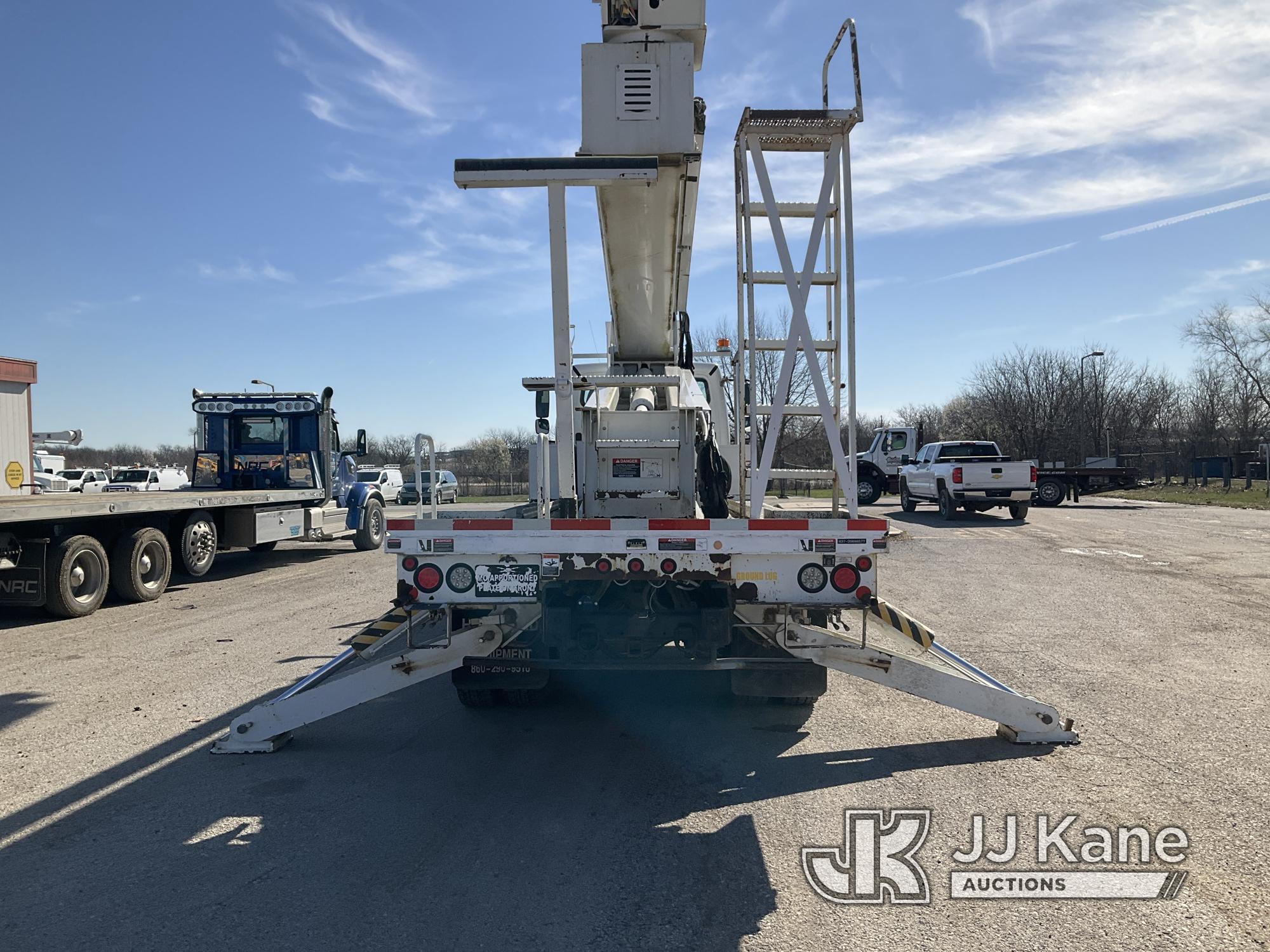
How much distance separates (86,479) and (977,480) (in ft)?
110

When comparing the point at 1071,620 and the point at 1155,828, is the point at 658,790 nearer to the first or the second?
the point at 1155,828

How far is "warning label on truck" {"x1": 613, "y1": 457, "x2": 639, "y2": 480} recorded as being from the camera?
5.57m

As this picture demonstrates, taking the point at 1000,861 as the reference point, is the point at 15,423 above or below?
above

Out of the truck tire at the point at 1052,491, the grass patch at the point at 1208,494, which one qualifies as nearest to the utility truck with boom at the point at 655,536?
the truck tire at the point at 1052,491

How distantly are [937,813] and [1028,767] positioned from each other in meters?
0.94

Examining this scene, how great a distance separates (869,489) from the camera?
27484 mm

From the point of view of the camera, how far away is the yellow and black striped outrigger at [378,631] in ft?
16.5

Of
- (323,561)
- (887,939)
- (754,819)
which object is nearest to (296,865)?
(754,819)

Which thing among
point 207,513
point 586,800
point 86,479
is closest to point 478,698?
point 586,800

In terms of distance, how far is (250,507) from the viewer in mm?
13133

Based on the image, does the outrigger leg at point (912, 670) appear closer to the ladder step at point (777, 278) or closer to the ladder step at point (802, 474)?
the ladder step at point (802, 474)

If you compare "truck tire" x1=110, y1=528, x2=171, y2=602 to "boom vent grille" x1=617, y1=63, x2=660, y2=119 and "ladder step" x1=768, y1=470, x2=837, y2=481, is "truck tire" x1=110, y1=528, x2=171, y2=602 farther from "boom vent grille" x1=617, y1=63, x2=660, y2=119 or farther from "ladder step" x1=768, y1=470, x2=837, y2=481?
"boom vent grille" x1=617, y1=63, x2=660, y2=119

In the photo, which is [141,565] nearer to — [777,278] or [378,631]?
[378,631]

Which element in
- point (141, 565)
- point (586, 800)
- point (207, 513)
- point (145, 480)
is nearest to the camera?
point (586, 800)
